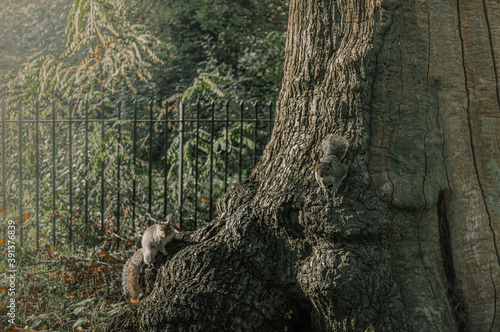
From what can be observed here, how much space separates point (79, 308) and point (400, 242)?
10.4ft

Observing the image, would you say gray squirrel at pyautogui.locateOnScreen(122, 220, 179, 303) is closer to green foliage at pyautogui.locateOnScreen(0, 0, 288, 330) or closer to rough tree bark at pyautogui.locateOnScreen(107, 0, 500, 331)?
rough tree bark at pyautogui.locateOnScreen(107, 0, 500, 331)

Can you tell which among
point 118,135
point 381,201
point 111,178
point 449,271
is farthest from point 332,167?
point 111,178

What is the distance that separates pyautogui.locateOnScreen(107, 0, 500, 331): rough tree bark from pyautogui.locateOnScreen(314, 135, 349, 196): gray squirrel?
61 mm

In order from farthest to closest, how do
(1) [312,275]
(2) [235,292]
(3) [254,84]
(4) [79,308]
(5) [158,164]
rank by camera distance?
(3) [254,84], (5) [158,164], (4) [79,308], (2) [235,292], (1) [312,275]

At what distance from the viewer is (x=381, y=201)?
295 centimetres

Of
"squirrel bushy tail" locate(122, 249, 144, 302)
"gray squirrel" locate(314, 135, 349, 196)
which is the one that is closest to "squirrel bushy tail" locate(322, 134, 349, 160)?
"gray squirrel" locate(314, 135, 349, 196)

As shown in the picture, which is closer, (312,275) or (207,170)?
(312,275)

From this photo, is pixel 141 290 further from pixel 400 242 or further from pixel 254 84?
pixel 254 84

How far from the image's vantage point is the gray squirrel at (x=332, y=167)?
289 centimetres

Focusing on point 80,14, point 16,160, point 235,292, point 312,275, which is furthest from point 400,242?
point 16,160

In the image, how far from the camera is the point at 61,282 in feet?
18.1

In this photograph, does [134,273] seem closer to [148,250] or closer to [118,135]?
[148,250]

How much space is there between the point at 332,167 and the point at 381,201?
38cm

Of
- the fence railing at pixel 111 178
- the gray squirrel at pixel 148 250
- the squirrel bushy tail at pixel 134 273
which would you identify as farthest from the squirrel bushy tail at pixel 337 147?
the fence railing at pixel 111 178
